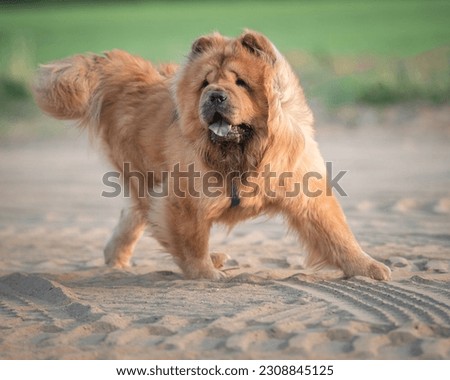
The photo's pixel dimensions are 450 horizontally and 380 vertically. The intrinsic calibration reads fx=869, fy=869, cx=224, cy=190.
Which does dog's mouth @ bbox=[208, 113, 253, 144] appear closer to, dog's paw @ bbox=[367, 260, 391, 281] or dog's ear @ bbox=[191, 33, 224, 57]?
dog's ear @ bbox=[191, 33, 224, 57]

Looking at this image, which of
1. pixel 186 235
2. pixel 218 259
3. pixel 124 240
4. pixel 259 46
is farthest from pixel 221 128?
pixel 124 240

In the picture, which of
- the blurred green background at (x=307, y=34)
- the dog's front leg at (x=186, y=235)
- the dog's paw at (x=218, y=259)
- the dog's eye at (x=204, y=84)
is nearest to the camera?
the dog's eye at (x=204, y=84)

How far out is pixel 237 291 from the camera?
5.60 metres

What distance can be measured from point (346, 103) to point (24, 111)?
5788 mm

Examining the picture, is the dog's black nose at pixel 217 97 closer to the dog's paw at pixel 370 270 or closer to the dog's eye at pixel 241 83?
the dog's eye at pixel 241 83

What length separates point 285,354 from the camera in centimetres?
432

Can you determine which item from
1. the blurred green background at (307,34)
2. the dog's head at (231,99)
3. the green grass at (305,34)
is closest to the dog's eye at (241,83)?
the dog's head at (231,99)

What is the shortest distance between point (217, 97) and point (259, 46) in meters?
0.51

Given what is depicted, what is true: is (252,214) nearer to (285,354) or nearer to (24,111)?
(285,354)

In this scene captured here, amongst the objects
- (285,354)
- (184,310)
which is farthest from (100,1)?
(285,354)

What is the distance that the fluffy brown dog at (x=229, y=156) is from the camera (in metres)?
5.63

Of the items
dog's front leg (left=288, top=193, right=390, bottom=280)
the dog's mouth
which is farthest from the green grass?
the dog's mouth

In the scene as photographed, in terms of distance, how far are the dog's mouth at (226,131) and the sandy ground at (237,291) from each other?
972 millimetres

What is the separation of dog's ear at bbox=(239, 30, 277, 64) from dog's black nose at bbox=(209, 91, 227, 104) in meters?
0.45
